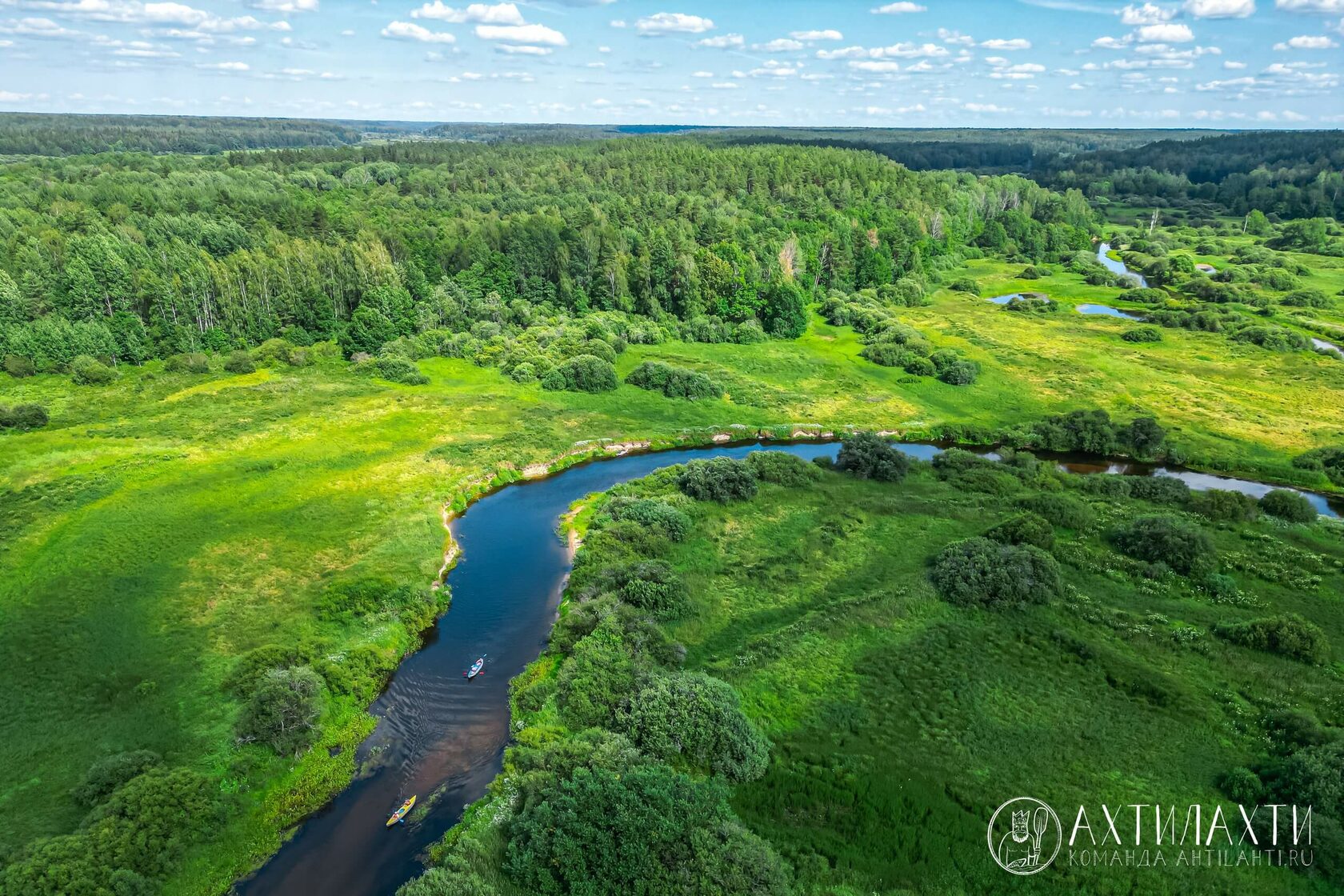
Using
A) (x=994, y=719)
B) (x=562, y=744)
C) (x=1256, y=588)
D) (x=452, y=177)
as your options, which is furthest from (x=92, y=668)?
(x=452, y=177)

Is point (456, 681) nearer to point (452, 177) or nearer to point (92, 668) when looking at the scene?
point (92, 668)

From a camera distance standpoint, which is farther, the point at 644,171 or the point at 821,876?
the point at 644,171

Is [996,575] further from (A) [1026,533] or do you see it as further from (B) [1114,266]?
(B) [1114,266]

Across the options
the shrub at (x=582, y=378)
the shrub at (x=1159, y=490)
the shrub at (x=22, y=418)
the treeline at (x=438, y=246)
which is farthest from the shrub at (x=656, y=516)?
the treeline at (x=438, y=246)

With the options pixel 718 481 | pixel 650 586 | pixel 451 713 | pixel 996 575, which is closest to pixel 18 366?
pixel 451 713

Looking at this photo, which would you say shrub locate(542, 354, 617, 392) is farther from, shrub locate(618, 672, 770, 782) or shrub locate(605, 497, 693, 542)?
shrub locate(618, 672, 770, 782)
